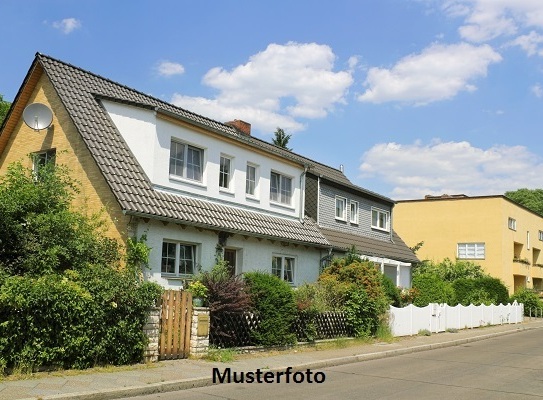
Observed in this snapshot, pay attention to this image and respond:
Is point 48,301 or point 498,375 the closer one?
point 48,301

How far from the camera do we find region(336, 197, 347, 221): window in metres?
27.2

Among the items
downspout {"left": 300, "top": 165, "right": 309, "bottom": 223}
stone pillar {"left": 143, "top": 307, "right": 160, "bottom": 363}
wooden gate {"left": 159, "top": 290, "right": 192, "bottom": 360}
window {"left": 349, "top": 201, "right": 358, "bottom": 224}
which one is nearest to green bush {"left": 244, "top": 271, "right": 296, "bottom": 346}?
wooden gate {"left": 159, "top": 290, "right": 192, "bottom": 360}

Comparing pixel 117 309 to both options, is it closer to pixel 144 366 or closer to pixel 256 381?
pixel 144 366

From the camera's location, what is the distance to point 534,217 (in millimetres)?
57719

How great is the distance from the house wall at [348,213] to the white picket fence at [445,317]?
5.09m

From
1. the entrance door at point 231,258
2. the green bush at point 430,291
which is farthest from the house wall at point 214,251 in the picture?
the green bush at point 430,291

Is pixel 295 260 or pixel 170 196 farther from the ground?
pixel 170 196

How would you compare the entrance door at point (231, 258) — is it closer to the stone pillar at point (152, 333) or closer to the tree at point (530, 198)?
the stone pillar at point (152, 333)

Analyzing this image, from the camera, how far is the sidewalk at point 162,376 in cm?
941

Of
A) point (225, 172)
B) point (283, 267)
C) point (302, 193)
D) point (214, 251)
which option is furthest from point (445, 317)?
point (214, 251)

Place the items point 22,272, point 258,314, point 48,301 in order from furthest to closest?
point 258,314, point 22,272, point 48,301

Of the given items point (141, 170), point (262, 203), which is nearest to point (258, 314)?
point (141, 170)

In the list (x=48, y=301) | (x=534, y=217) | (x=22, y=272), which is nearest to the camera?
(x=48, y=301)

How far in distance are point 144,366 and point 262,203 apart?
34.1 feet
